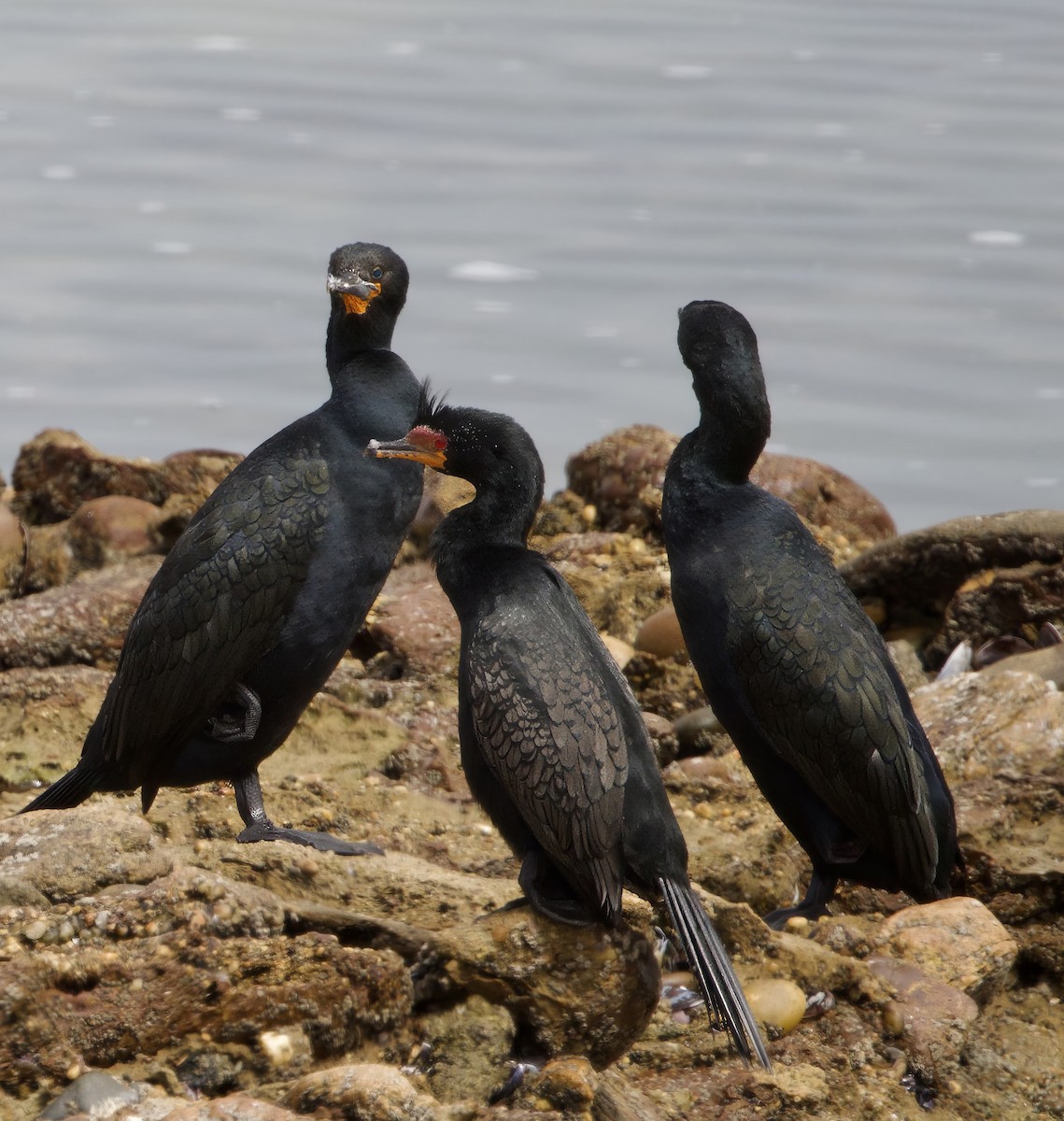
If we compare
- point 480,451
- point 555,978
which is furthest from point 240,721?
point 555,978

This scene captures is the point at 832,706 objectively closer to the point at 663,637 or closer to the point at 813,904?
the point at 813,904

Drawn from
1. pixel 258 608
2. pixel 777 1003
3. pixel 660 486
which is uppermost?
pixel 258 608

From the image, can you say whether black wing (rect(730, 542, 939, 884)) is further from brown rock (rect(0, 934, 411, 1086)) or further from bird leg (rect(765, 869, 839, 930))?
brown rock (rect(0, 934, 411, 1086))

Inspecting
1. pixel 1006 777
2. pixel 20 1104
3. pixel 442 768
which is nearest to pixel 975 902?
pixel 1006 777

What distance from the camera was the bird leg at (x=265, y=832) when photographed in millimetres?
4215

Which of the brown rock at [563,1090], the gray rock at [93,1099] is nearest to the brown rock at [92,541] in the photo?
the gray rock at [93,1099]

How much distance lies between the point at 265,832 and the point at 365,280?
4.90 ft

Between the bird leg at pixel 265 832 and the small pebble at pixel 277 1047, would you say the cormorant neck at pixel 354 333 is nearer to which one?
the bird leg at pixel 265 832

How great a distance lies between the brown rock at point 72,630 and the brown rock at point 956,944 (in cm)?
Answer: 296

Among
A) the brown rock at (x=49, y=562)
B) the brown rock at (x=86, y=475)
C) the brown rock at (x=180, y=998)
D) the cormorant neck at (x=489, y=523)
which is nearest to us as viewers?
the brown rock at (x=180, y=998)

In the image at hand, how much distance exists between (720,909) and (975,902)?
916 mm

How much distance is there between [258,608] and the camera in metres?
4.31

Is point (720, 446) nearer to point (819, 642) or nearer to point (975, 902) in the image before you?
point (819, 642)

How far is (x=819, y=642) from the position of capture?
4.27 meters
